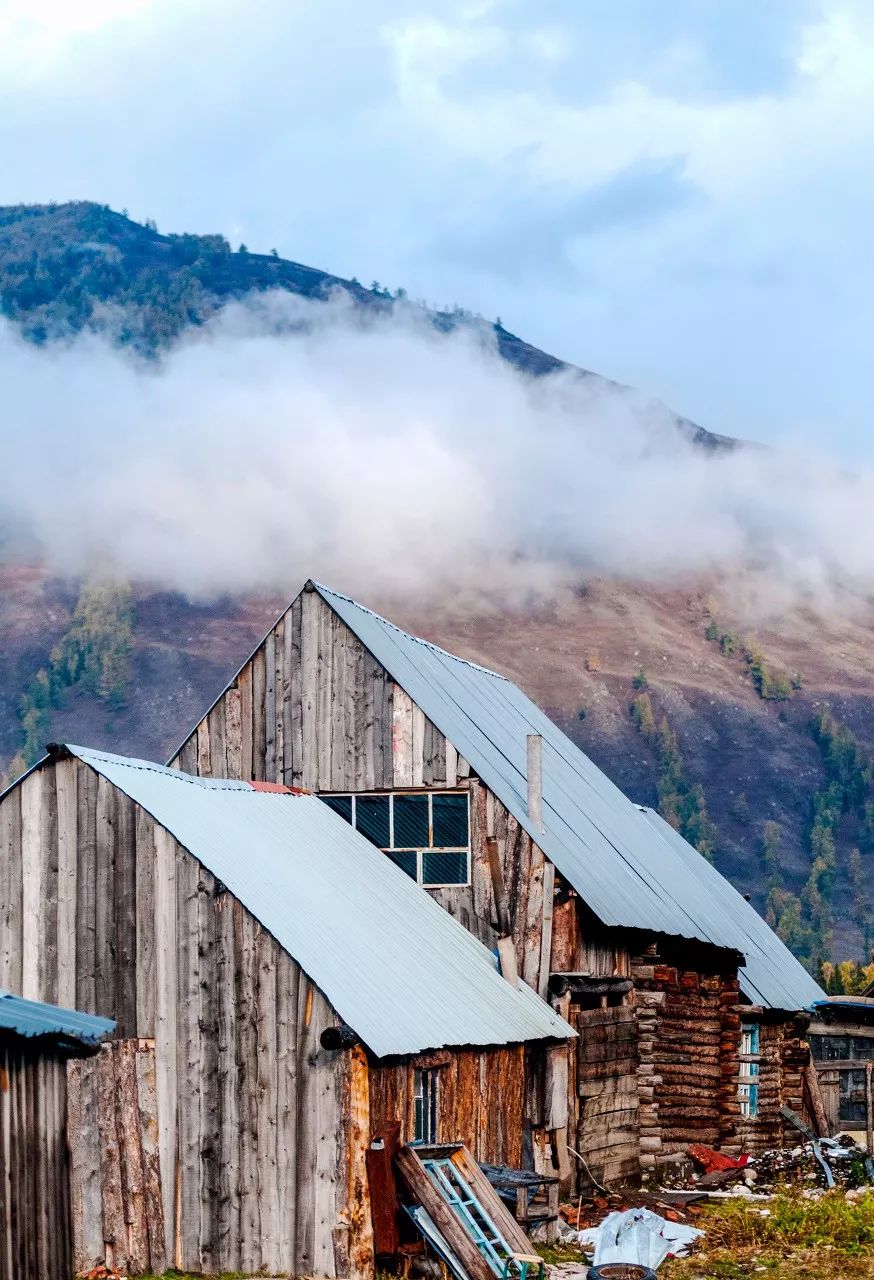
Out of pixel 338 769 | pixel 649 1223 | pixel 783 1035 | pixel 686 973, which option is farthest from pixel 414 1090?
pixel 783 1035

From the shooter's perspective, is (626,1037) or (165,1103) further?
(626,1037)

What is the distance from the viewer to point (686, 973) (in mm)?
34219

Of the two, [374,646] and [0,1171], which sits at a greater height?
[374,646]

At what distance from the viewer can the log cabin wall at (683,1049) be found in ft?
105

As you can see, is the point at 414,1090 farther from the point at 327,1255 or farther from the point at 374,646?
the point at 374,646

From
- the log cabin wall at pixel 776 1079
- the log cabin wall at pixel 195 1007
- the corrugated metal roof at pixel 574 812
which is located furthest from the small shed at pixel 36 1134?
the log cabin wall at pixel 776 1079

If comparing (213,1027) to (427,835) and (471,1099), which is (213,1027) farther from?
(427,835)

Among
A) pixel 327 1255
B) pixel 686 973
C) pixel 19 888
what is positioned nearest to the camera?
pixel 327 1255

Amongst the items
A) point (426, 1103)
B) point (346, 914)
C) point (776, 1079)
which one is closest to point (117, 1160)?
point (426, 1103)

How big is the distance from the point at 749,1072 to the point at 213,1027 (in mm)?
18428

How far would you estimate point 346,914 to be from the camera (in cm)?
2431

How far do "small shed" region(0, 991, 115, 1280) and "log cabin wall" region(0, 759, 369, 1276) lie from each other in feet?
16.2

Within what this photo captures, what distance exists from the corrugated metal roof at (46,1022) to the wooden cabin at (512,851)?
12.2m

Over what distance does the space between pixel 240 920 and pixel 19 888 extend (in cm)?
349
